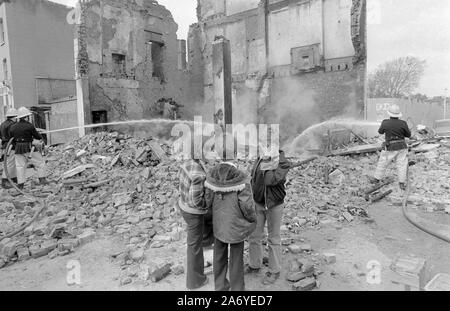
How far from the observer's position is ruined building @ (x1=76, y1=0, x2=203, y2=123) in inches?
535

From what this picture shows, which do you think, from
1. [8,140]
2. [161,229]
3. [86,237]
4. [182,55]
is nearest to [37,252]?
[86,237]

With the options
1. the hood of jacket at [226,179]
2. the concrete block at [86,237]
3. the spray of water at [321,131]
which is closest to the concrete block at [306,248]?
the hood of jacket at [226,179]

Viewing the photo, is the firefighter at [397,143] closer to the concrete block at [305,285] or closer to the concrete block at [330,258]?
the concrete block at [330,258]

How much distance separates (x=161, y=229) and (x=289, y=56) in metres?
13.1

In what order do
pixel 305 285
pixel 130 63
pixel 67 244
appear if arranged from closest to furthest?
pixel 305 285
pixel 67 244
pixel 130 63

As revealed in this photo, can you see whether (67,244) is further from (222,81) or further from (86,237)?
(222,81)

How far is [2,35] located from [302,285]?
24.0 metres

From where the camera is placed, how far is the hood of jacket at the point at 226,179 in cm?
314

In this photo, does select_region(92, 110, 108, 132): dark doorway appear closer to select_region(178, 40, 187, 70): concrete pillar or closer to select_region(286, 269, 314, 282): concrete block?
select_region(178, 40, 187, 70): concrete pillar

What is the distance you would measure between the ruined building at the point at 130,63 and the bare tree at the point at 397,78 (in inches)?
1171

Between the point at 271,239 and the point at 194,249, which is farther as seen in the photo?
the point at 271,239

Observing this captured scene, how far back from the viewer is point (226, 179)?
3152mm

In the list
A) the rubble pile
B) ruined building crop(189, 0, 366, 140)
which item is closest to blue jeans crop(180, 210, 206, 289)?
the rubble pile
